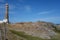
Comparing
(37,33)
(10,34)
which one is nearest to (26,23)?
(37,33)

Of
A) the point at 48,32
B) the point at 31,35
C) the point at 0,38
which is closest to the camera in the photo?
the point at 0,38

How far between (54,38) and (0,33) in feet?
42.8

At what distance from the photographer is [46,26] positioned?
129 feet

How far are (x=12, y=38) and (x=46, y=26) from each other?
1155 cm

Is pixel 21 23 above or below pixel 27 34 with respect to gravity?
above

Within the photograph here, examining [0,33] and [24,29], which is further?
[24,29]

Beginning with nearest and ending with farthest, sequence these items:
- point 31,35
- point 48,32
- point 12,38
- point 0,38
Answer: point 0,38
point 12,38
point 31,35
point 48,32

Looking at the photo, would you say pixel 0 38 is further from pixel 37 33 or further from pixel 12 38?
pixel 37 33

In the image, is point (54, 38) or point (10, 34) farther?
point (54, 38)

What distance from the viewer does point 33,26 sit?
37.2 metres

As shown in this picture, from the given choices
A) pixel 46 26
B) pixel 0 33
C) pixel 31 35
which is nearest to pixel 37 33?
pixel 31 35

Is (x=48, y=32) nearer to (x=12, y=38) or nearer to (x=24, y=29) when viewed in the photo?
(x=24, y=29)

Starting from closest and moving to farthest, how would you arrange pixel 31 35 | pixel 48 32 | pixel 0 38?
1. pixel 0 38
2. pixel 31 35
3. pixel 48 32

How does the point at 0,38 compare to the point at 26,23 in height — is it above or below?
below
